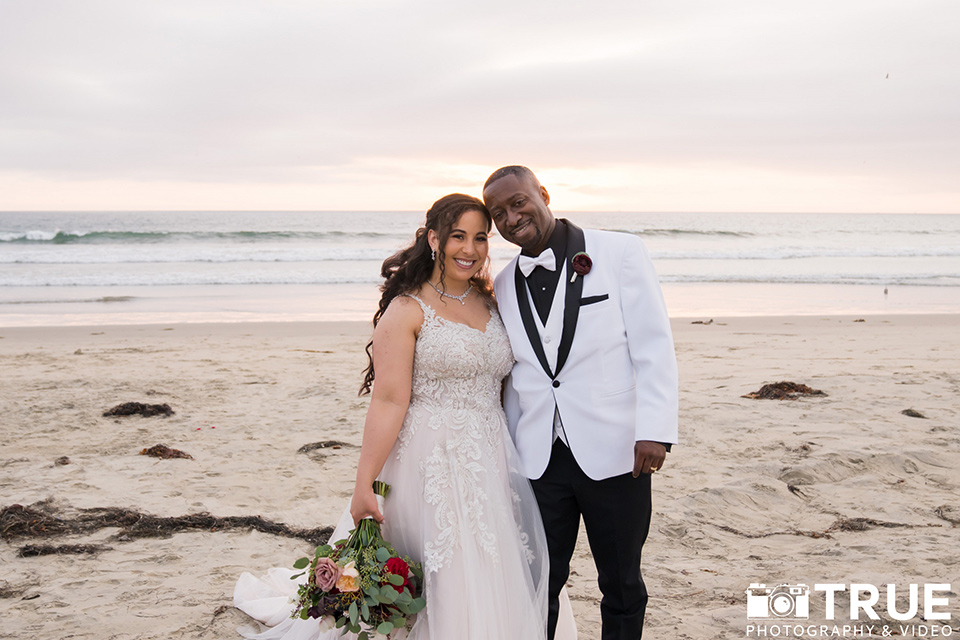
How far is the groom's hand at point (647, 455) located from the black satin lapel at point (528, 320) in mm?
417

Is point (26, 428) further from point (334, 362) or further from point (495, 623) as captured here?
point (495, 623)

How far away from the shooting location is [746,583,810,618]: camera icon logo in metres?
3.42

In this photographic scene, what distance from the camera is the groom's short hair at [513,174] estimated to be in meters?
2.73

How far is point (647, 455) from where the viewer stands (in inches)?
100

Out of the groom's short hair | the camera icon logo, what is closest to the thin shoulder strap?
the groom's short hair

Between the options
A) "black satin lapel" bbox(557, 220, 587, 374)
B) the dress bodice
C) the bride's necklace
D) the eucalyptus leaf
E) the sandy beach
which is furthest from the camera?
the sandy beach

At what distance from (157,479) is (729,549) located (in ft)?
12.7

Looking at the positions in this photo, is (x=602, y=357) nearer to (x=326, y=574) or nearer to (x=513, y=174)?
(x=513, y=174)

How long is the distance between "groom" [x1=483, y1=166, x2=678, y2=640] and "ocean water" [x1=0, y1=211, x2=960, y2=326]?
30.2 feet

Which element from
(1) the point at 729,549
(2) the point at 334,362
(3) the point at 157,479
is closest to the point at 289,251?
(2) the point at 334,362

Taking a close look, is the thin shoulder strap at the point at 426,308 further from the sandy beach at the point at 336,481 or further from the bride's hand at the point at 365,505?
the sandy beach at the point at 336,481

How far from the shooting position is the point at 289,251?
27.9m

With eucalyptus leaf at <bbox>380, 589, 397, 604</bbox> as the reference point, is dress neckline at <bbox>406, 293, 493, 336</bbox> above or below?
above

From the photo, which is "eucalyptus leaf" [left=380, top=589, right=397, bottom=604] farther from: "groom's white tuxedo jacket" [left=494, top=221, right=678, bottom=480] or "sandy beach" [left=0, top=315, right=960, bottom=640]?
"sandy beach" [left=0, top=315, right=960, bottom=640]
